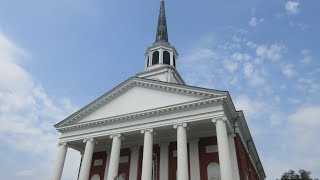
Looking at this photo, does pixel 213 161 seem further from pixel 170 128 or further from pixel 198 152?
pixel 170 128

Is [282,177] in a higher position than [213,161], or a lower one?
higher

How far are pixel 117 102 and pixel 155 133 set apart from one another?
16.1ft

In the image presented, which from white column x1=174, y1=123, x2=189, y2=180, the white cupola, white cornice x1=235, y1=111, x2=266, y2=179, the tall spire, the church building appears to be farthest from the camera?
the tall spire

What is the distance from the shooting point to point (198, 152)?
78.6 feet

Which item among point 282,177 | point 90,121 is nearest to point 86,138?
point 90,121

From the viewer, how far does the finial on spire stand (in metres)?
37.9

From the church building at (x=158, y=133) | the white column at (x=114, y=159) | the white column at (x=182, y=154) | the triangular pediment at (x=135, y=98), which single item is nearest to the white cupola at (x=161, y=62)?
the triangular pediment at (x=135, y=98)

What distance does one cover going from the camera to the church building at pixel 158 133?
846 inches

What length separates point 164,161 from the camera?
2472 centimetres

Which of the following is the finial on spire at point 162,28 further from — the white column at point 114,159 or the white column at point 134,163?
the white column at point 114,159

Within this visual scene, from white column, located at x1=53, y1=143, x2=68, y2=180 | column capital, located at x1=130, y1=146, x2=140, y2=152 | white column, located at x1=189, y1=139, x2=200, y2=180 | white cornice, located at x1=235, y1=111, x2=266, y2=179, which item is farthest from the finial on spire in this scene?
white column, located at x1=53, y1=143, x2=68, y2=180

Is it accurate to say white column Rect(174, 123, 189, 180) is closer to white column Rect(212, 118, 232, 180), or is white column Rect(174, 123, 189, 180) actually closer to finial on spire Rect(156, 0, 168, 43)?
white column Rect(212, 118, 232, 180)

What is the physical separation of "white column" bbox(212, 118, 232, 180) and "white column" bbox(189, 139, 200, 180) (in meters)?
4.13

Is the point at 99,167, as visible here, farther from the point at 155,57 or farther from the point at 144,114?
the point at 155,57
